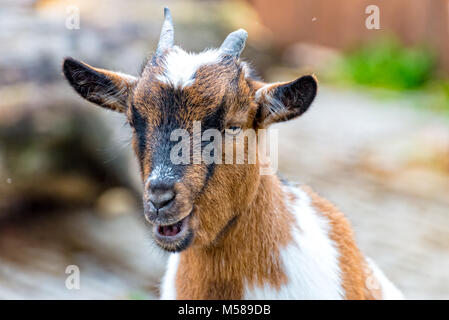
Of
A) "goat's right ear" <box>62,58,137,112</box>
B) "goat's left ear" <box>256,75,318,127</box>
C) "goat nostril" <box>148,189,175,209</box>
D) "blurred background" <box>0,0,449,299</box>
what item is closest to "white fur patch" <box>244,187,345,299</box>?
"goat's left ear" <box>256,75,318,127</box>

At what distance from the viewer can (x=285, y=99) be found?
4.30 meters

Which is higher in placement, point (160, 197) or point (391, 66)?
point (391, 66)

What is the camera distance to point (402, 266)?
9.13 m

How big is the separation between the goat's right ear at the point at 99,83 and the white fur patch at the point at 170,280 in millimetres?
1278

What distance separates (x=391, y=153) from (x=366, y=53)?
19.1 feet

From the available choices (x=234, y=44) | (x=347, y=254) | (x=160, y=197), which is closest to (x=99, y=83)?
(x=234, y=44)

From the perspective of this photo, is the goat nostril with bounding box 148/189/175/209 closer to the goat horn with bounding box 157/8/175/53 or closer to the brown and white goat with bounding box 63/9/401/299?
the brown and white goat with bounding box 63/9/401/299

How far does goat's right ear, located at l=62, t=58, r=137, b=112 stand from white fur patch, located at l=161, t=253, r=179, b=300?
1.28 meters

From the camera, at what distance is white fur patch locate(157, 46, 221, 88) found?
13.8 ft

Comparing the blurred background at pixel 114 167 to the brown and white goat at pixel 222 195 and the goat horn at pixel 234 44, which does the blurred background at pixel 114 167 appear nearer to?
the brown and white goat at pixel 222 195

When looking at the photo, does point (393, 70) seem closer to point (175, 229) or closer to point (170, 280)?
point (170, 280)

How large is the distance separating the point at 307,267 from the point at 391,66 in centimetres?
1270

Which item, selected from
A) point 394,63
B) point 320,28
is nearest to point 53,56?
point 394,63

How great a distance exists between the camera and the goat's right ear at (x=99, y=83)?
461cm
